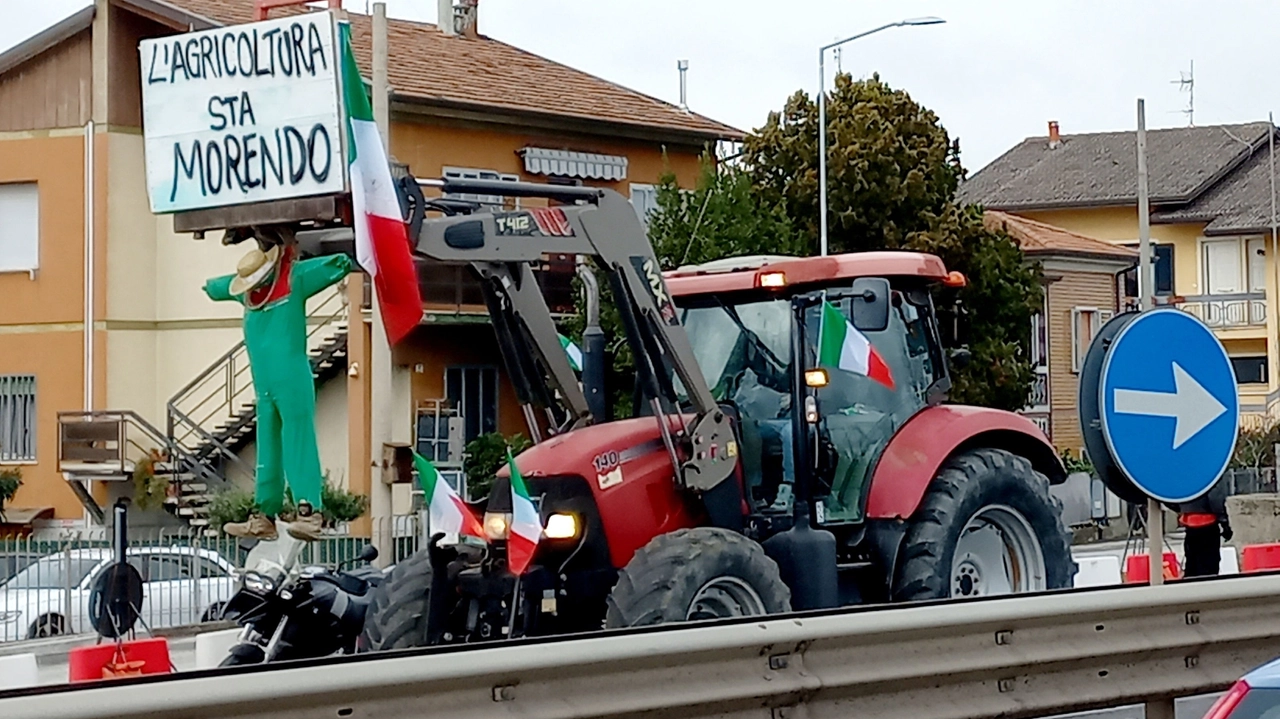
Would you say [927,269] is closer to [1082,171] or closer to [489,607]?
[489,607]

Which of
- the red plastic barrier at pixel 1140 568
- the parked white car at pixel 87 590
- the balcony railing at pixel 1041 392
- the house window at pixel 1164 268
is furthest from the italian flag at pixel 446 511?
the house window at pixel 1164 268

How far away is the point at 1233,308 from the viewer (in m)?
65.2

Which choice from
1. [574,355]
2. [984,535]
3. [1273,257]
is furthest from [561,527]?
[1273,257]

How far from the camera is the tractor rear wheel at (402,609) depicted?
402 inches

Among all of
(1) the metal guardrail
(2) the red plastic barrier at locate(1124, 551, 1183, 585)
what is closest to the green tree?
(2) the red plastic barrier at locate(1124, 551, 1183, 585)

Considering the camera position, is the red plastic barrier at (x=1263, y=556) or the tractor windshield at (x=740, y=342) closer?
the tractor windshield at (x=740, y=342)

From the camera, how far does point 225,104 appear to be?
34.2 feet

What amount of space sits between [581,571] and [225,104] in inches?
Result: 115

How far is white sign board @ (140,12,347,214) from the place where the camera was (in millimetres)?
9633

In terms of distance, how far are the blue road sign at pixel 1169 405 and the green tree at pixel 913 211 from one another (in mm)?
31130

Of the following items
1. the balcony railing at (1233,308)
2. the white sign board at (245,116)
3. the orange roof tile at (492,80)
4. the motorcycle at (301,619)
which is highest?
the orange roof tile at (492,80)

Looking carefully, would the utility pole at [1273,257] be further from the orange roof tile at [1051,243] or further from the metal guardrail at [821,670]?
the metal guardrail at [821,670]

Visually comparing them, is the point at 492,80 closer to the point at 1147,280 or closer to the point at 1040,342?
the point at 1147,280

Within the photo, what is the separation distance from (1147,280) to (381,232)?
29.0m
